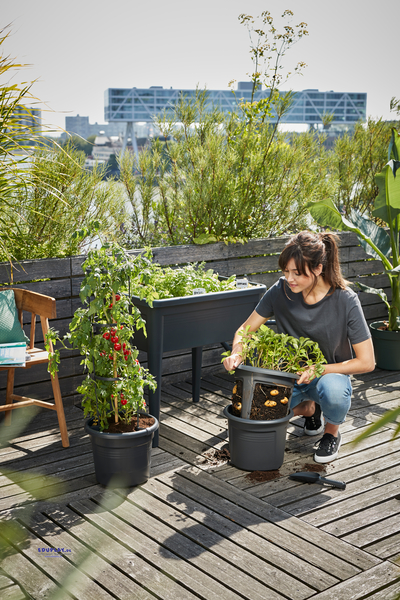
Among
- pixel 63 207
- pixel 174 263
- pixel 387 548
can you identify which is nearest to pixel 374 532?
pixel 387 548

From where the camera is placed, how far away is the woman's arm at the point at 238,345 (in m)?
2.53

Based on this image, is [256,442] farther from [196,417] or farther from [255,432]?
[196,417]

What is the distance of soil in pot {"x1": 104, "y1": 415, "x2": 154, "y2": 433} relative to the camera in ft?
8.03

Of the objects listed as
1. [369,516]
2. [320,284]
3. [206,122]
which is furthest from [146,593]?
[206,122]

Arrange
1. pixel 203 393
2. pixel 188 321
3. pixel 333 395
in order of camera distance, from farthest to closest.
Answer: pixel 203 393 < pixel 188 321 < pixel 333 395

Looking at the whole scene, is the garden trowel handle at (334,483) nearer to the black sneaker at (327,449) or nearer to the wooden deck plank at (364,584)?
the black sneaker at (327,449)

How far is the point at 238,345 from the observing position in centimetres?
265

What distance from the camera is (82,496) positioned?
7.86 feet

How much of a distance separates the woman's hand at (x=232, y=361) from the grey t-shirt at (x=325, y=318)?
355 millimetres

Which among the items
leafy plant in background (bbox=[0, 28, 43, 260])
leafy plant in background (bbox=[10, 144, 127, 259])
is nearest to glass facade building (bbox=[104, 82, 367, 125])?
leafy plant in background (bbox=[10, 144, 127, 259])

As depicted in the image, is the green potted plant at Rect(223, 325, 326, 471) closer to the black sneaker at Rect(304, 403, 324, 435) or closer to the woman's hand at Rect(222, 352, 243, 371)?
the woman's hand at Rect(222, 352, 243, 371)

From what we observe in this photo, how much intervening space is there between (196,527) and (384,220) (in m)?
2.88

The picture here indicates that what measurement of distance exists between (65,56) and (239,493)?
195 inches

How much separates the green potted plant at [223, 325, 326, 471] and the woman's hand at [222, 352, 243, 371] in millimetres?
28
